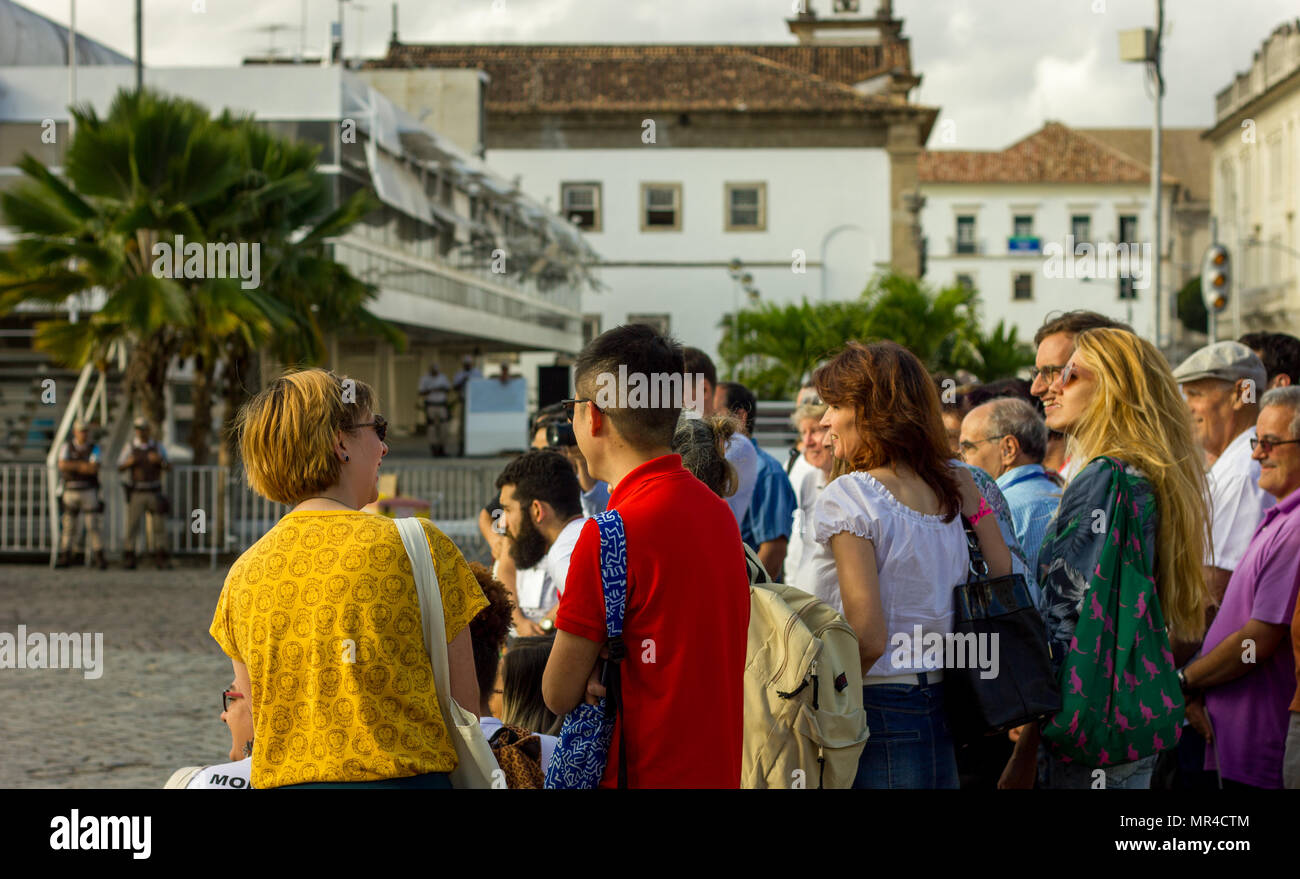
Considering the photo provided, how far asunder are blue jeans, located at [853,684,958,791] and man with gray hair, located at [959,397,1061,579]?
1443mm

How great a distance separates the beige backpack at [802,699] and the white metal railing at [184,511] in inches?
588

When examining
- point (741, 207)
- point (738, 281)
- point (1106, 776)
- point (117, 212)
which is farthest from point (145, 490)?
point (741, 207)

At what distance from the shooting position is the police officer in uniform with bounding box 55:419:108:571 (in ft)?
58.5

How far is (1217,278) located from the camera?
71.0ft

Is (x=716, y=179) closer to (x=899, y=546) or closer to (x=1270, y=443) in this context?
(x=1270, y=443)

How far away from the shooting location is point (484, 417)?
30094mm

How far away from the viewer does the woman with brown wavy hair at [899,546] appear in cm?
376

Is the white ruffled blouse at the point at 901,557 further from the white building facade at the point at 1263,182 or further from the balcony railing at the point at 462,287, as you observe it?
the white building facade at the point at 1263,182

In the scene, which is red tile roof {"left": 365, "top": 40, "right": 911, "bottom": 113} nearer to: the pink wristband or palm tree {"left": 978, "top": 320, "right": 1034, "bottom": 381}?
palm tree {"left": 978, "top": 320, "right": 1034, "bottom": 381}

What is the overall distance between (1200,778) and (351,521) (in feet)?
12.6

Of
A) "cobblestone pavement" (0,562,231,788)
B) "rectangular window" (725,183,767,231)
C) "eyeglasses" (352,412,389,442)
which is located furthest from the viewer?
"rectangular window" (725,183,767,231)

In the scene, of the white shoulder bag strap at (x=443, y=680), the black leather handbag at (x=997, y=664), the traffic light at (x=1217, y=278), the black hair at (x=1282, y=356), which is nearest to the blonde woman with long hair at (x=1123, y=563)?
the black leather handbag at (x=997, y=664)

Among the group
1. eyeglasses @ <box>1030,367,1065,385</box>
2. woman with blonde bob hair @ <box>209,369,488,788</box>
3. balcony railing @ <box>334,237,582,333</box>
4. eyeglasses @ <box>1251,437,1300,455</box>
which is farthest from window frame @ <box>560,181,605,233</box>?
woman with blonde bob hair @ <box>209,369,488,788</box>
